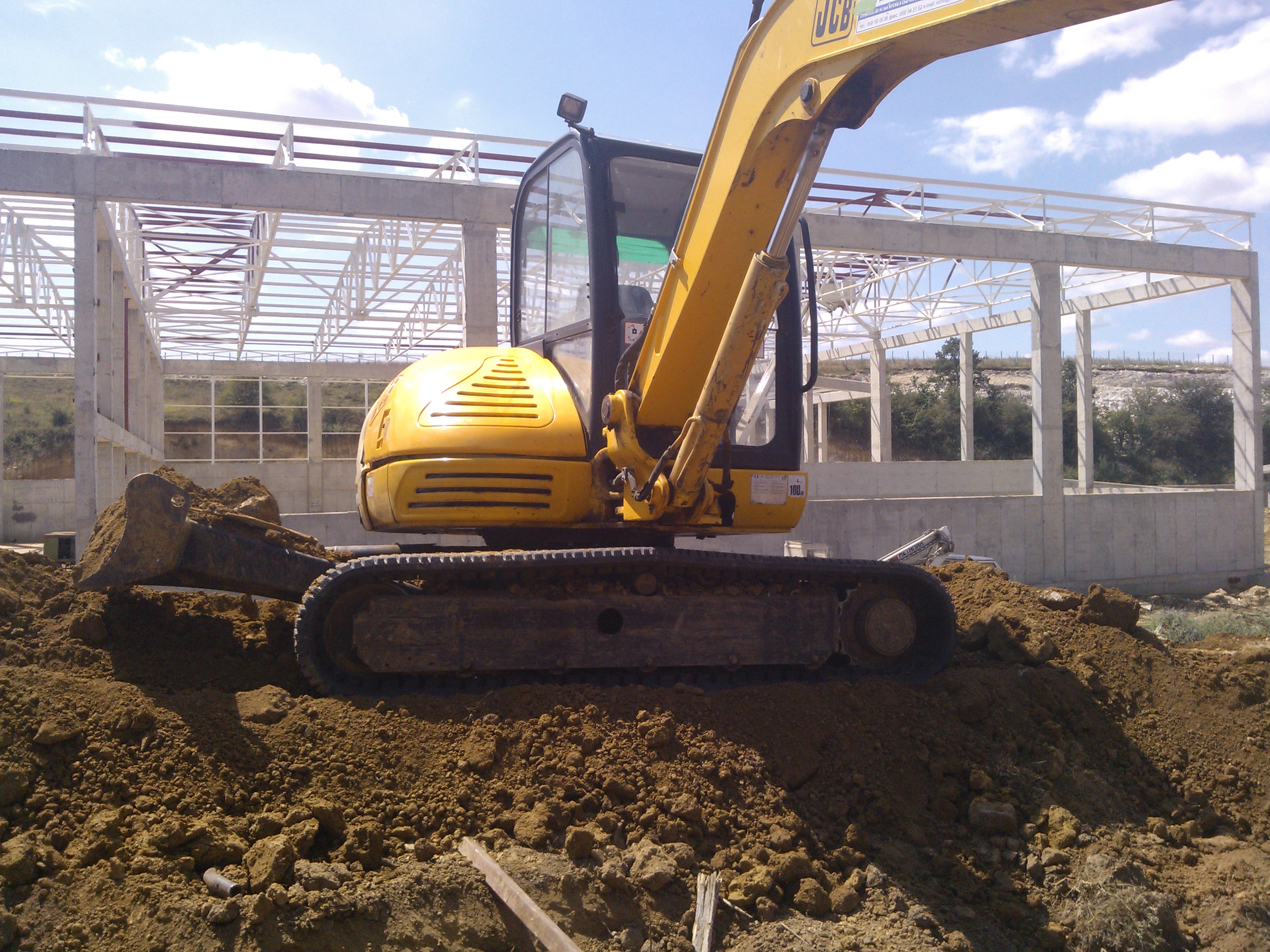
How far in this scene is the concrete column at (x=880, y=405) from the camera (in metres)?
27.0

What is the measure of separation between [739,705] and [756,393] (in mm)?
2508

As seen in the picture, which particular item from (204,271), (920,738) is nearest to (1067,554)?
(920,738)

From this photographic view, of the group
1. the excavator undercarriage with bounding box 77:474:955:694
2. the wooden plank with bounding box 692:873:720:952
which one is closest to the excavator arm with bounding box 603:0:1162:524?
the excavator undercarriage with bounding box 77:474:955:694

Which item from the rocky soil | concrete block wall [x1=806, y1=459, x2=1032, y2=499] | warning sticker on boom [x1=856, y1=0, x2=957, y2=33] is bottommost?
concrete block wall [x1=806, y1=459, x2=1032, y2=499]

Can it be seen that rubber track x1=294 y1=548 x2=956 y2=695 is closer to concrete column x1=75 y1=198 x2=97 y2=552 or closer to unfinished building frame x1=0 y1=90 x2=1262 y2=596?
unfinished building frame x1=0 y1=90 x2=1262 y2=596

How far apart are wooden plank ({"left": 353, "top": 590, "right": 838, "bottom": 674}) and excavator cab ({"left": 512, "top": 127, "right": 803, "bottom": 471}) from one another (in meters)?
0.83

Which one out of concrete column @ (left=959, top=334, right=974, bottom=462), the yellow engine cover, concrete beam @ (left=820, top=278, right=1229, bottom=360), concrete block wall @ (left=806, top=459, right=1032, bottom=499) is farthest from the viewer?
concrete column @ (left=959, top=334, right=974, bottom=462)

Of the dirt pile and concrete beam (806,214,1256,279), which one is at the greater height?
concrete beam (806,214,1256,279)

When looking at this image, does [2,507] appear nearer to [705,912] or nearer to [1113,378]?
[705,912]

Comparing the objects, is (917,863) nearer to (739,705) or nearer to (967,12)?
(739,705)

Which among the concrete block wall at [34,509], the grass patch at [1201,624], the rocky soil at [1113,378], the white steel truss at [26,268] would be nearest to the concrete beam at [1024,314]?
the grass patch at [1201,624]

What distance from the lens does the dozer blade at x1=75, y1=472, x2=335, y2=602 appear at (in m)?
4.48

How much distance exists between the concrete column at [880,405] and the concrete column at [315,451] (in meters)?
15.9

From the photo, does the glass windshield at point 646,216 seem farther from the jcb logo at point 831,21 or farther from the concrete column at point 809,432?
the concrete column at point 809,432
